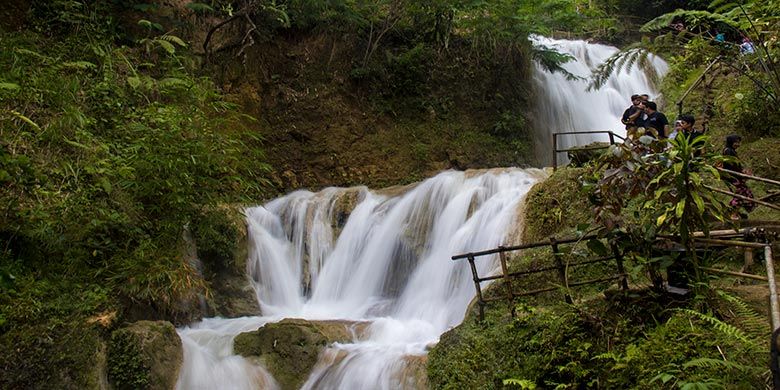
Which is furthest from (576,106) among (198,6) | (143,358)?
(143,358)

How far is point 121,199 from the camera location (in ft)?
22.2

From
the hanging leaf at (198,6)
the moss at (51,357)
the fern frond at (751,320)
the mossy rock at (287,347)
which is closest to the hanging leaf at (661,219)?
the fern frond at (751,320)

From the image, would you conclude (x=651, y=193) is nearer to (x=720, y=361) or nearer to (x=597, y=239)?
(x=597, y=239)

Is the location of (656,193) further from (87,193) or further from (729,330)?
(87,193)

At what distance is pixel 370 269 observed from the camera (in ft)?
30.9

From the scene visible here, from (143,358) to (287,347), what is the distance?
1.53m

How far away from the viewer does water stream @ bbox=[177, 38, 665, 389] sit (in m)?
6.06

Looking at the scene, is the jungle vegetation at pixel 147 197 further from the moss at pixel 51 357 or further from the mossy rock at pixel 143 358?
the mossy rock at pixel 143 358

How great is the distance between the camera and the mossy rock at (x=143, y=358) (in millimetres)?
5398

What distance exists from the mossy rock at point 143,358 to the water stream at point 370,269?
0.26 metres

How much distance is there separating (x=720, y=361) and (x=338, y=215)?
816cm

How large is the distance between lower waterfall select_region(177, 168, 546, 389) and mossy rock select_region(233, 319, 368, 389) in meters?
0.11

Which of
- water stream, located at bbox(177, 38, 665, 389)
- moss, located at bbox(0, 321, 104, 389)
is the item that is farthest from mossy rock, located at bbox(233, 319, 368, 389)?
moss, located at bbox(0, 321, 104, 389)

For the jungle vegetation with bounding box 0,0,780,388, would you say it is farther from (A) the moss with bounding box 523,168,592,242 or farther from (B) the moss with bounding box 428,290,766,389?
(A) the moss with bounding box 523,168,592,242
